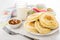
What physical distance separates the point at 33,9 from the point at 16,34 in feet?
0.73

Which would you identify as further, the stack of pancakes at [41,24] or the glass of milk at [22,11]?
the glass of milk at [22,11]

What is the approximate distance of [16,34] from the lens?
2.06 feet

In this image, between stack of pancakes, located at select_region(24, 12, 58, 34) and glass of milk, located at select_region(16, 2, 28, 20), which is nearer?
stack of pancakes, located at select_region(24, 12, 58, 34)

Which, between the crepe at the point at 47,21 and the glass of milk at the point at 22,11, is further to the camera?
the glass of milk at the point at 22,11

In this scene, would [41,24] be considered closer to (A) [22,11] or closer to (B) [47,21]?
(B) [47,21]

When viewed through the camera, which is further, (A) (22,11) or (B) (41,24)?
(A) (22,11)

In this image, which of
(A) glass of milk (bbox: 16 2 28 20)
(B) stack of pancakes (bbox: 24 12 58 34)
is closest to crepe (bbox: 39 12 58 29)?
(B) stack of pancakes (bbox: 24 12 58 34)

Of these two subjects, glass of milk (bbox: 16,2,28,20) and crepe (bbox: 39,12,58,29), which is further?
glass of milk (bbox: 16,2,28,20)

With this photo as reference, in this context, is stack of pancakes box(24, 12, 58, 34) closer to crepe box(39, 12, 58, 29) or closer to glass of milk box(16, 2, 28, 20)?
crepe box(39, 12, 58, 29)

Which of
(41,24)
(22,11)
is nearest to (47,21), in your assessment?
(41,24)

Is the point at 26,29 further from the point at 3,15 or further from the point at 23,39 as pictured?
the point at 3,15

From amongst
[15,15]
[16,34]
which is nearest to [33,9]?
[15,15]

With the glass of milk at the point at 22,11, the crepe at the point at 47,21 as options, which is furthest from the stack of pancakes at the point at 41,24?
the glass of milk at the point at 22,11

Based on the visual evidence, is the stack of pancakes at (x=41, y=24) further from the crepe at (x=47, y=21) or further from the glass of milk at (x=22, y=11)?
the glass of milk at (x=22, y=11)
